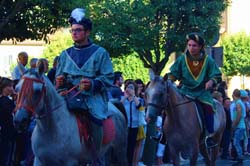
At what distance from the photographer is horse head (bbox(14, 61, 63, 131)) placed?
7754 millimetres

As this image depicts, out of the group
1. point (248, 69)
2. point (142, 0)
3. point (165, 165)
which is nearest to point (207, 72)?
point (165, 165)

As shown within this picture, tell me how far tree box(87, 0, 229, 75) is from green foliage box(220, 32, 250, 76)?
919 inches

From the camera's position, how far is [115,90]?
14.8 m

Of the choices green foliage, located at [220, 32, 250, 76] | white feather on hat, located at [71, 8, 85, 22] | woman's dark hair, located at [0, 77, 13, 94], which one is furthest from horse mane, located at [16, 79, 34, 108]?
green foliage, located at [220, 32, 250, 76]

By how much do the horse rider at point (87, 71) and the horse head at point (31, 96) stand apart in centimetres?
68

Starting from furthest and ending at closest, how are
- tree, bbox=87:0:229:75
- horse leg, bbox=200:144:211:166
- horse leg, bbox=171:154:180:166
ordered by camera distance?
tree, bbox=87:0:229:75, horse leg, bbox=200:144:211:166, horse leg, bbox=171:154:180:166

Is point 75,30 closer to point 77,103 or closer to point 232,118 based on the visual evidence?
point 77,103

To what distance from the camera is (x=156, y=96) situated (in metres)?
11.3

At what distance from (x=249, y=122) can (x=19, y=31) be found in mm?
8472

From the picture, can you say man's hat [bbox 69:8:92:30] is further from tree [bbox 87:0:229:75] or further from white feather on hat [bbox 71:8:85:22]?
tree [bbox 87:0:229:75]

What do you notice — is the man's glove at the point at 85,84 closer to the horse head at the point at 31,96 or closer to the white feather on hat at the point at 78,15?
the horse head at the point at 31,96

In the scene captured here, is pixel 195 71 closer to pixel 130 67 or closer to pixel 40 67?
pixel 40 67

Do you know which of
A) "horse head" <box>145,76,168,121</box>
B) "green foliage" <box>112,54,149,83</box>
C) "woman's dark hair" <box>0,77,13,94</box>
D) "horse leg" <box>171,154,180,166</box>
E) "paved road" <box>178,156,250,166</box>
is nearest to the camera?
"horse head" <box>145,76,168,121</box>

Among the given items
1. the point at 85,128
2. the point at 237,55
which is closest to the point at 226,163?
the point at 85,128
